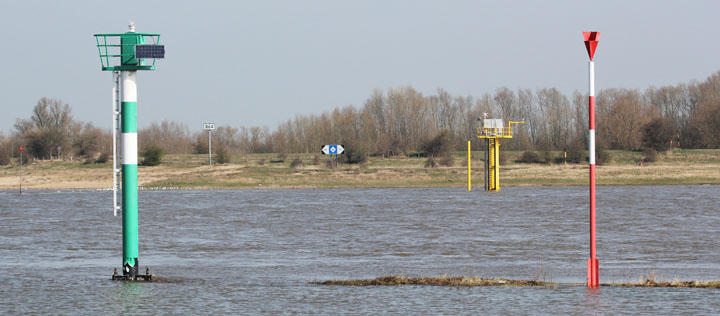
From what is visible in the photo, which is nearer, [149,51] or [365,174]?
[149,51]

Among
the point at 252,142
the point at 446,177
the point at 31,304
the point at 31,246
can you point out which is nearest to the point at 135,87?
the point at 31,304

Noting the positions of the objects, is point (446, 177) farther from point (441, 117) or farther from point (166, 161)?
point (441, 117)

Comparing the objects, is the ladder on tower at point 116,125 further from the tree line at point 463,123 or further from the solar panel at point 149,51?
the tree line at point 463,123

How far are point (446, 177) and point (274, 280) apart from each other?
242 feet

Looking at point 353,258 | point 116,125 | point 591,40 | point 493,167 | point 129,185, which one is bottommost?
point 353,258

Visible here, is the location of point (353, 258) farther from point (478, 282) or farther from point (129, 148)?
point (129, 148)

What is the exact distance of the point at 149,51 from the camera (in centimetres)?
1727

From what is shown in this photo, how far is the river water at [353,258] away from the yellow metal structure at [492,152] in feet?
76.7

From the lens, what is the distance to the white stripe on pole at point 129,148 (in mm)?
17750

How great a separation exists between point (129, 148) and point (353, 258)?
804 cm

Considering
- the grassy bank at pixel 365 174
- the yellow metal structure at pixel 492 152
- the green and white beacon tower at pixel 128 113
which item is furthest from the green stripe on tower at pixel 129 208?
the grassy bank at pixel 365 174

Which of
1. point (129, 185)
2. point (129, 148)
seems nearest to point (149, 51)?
point (129, 148)

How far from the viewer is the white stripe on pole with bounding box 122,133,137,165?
1775 cm

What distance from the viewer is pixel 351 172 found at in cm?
9544
